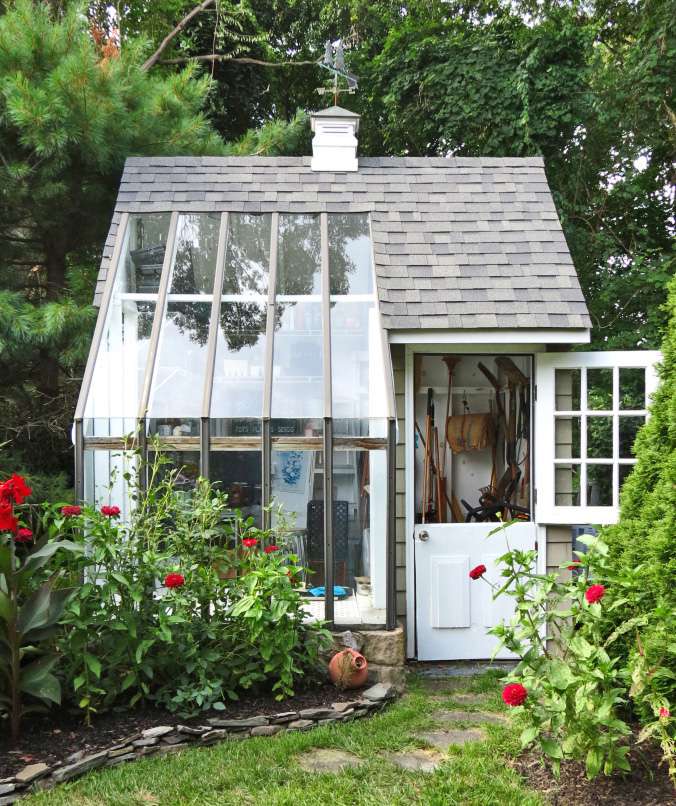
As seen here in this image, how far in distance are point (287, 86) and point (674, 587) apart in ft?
39.0

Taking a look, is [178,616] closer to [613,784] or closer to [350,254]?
[613,784]

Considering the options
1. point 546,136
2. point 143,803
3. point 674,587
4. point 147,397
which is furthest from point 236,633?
point 546,136

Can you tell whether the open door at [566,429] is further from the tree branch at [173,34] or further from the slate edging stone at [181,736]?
the tree branch at [173,34]

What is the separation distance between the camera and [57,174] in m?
6.48

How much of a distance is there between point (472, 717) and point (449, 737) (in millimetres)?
321

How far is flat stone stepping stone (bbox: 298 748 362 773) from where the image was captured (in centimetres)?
311

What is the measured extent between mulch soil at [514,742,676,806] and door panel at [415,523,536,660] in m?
1.77

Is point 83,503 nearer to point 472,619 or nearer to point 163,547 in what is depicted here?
point 163,547

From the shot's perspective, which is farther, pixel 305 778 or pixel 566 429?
pixel 566 429

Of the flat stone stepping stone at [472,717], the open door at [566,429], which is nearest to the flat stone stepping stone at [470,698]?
the flat stone stepping stone at [472,717]

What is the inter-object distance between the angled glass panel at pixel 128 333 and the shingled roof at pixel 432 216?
174mm

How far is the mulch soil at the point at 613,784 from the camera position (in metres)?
2.63

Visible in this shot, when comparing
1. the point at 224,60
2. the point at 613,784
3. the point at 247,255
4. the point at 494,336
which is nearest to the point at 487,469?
the point at 494,336

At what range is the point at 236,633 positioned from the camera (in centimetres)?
368
